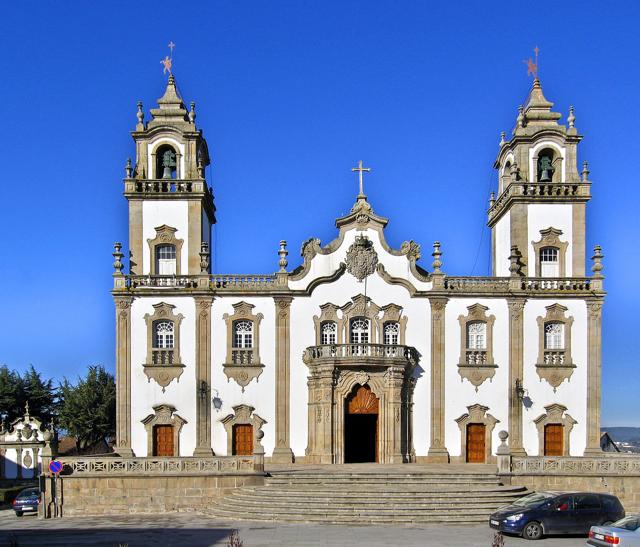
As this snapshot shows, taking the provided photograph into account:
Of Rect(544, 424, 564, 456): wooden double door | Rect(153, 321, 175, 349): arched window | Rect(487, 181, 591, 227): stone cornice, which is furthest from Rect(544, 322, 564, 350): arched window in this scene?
Rect(153, 321, 175, 349): arched window

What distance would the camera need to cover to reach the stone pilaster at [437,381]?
1395 inches

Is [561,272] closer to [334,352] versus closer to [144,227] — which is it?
[334,352]

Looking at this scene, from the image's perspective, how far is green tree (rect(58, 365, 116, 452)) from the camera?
54719 mm

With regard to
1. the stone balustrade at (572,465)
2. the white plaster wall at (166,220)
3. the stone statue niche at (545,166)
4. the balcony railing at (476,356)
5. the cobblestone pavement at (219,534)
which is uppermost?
the stone statue niche at (545,166)

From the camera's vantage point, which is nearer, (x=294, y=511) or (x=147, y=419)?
(x=294, y=511)

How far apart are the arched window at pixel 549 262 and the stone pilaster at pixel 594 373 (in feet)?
7.19

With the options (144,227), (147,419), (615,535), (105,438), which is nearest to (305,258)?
(144,227)

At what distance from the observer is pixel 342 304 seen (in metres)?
36.2

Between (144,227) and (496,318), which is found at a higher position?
(144,227)

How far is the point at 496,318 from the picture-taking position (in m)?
36.2

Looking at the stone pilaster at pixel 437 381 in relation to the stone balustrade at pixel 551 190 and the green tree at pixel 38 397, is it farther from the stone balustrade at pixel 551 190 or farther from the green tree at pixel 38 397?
the green tree at pixel 38 397

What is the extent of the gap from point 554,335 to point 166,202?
18.1 meters

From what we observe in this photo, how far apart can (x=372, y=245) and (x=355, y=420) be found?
766cm

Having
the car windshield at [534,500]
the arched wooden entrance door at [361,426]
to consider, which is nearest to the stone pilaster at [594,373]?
the arched wooden entrance door at [361,426]
